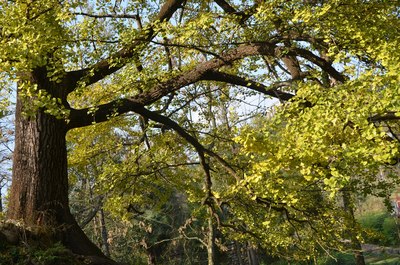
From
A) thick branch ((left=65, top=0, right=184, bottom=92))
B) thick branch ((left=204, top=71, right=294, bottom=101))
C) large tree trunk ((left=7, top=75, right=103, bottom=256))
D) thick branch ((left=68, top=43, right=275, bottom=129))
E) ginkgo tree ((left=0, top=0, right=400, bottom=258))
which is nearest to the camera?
ginkgo tree ((left=0, top=0, right=400, bottom=258))

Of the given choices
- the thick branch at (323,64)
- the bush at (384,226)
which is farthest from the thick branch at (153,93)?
the bush at (384,226)

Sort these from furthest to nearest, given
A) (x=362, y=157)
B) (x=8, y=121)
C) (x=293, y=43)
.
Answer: (x=8, y=121), (x=293, y=43), (x=362, y=157)

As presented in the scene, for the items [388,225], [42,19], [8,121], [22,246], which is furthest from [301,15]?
[388,225]

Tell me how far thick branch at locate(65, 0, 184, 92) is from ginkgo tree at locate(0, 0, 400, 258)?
0.02 meters

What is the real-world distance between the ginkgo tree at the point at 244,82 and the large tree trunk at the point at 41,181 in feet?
0.05

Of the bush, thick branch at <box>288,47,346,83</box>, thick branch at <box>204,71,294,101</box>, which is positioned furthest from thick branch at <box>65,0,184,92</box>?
the bush

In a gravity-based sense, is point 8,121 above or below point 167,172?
above

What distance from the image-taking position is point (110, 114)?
21.8 feet

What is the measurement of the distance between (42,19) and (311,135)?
11.9 ft

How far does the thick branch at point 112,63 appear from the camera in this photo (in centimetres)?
587

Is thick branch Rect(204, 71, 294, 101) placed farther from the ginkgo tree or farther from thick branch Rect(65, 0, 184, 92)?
thick branch Rect(65, 0, 184, 92)

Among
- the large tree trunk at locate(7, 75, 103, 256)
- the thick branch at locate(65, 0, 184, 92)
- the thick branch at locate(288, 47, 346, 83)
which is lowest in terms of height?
the large tree trunk at locate(7, 75, 103, 256)

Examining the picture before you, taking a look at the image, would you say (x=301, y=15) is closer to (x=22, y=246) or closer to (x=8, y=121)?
(x=22, y=246)

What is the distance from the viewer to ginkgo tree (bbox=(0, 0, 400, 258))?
163 inches
